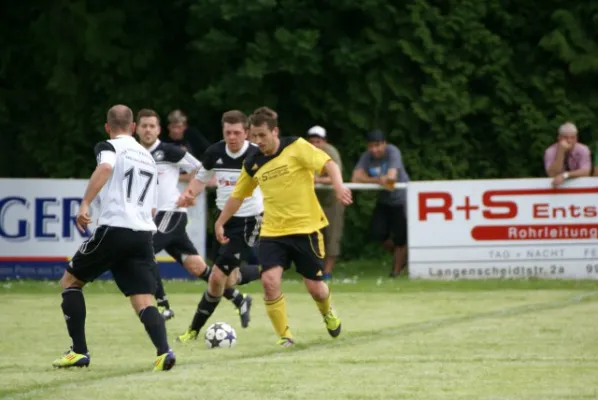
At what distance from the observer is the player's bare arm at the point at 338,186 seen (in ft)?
41.7

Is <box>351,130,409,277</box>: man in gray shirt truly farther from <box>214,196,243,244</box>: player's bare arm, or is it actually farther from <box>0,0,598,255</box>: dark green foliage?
<box>214,196,243,244</box>: player's bare arm

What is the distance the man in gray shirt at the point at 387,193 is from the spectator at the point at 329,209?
456mm

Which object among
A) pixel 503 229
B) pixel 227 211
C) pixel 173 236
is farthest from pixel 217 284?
pixel 503 229

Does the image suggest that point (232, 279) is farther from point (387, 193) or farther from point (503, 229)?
point (387, 193)

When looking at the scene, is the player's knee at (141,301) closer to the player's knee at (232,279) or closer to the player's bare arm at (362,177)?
the player's knee at (232,279)

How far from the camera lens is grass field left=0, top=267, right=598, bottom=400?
33.1ft

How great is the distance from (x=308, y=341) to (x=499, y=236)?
26.1ft

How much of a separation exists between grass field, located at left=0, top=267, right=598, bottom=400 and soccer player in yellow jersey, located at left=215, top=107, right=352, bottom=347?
1.40 feet

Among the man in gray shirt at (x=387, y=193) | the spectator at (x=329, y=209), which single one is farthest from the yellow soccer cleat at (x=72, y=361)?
the man in gray shirt at (x=387, y=193)

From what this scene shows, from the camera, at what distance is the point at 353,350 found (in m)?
12.7

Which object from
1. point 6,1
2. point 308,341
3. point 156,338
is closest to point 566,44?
point 6,1

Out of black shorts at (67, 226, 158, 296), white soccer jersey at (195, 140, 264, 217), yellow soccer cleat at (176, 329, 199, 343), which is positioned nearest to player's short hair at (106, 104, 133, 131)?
black shorts at (67, 226, 158, 296)

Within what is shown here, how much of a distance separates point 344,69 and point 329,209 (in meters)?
3.20

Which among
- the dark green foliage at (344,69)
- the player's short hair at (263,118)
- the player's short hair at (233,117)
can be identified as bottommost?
the player's short hair at (263,118)
